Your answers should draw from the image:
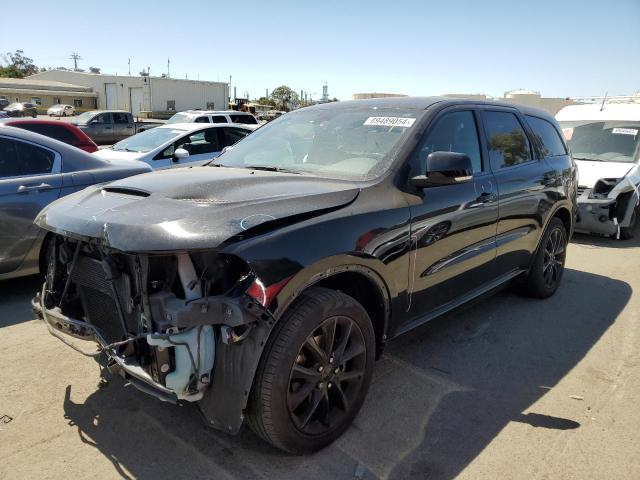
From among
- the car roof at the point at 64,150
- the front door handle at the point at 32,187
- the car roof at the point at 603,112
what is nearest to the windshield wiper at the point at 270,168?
the front door handle at the point at 32,187

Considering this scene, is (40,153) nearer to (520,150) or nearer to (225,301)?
(225,301)

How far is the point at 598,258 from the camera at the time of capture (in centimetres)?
710

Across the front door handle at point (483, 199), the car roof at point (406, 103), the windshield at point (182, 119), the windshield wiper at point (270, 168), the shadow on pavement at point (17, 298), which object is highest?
the windshield at point (182, 119)

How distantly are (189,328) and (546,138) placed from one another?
4.20 m

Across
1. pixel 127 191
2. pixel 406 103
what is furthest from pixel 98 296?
pixel 406 103

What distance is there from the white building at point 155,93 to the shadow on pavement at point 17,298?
48371mm

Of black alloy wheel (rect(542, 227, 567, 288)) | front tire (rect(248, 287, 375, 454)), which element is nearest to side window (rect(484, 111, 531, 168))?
black alloy wheel (rect(542, 227, 567, 288))

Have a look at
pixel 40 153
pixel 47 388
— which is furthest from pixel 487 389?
pixel 40 153

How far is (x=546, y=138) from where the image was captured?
16.8 ft

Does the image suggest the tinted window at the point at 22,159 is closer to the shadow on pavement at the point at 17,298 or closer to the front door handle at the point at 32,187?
the front door handle at the point at 32,187

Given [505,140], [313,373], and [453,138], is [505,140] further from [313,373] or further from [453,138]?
[313,373]

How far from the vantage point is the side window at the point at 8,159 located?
4.82 m

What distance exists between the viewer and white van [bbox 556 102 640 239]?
7.80m

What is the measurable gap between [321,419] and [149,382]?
3.08ft
